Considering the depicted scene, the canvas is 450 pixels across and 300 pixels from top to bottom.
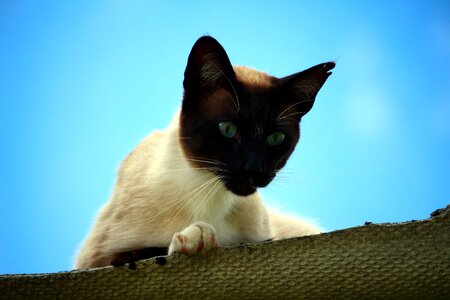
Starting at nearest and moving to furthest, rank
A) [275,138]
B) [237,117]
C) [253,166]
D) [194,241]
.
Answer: [194,241], [253,166], [237,117], [275,138]

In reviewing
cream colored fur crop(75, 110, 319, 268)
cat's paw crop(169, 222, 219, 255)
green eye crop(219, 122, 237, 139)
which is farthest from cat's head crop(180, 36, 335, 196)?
cat's paw crop(169, 222, 219, 255)

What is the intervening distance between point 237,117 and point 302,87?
13.4 inches

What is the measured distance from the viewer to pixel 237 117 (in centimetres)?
192

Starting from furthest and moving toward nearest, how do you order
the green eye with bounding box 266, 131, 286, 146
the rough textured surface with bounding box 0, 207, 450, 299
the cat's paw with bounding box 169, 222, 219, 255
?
the green eye with bounding box 266, 131, 286, 146, the cat's paw with bounding box 169, 222, 219, 255, the rough textured surface with bounding box 0, 207, 450, 299

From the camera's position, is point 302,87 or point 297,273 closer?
point 297,273

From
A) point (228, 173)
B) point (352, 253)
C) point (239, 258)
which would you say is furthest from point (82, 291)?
point (352, 253)

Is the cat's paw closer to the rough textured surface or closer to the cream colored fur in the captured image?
the rough textured surface

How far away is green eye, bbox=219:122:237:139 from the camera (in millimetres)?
1912

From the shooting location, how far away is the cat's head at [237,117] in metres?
1.88

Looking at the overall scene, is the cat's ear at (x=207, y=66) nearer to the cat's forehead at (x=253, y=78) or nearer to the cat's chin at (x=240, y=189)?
the cat's forehead at (x=253, y=78)

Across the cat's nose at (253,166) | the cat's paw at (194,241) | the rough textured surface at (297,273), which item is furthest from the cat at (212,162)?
the rough textured surface at (297,273)

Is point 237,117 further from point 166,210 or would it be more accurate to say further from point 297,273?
point 297,273

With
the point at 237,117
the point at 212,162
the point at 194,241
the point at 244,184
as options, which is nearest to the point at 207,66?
the point at 237,117

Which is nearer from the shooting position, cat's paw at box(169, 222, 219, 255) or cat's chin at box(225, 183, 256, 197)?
cat's paw at box(169, 222, 219, 255)
